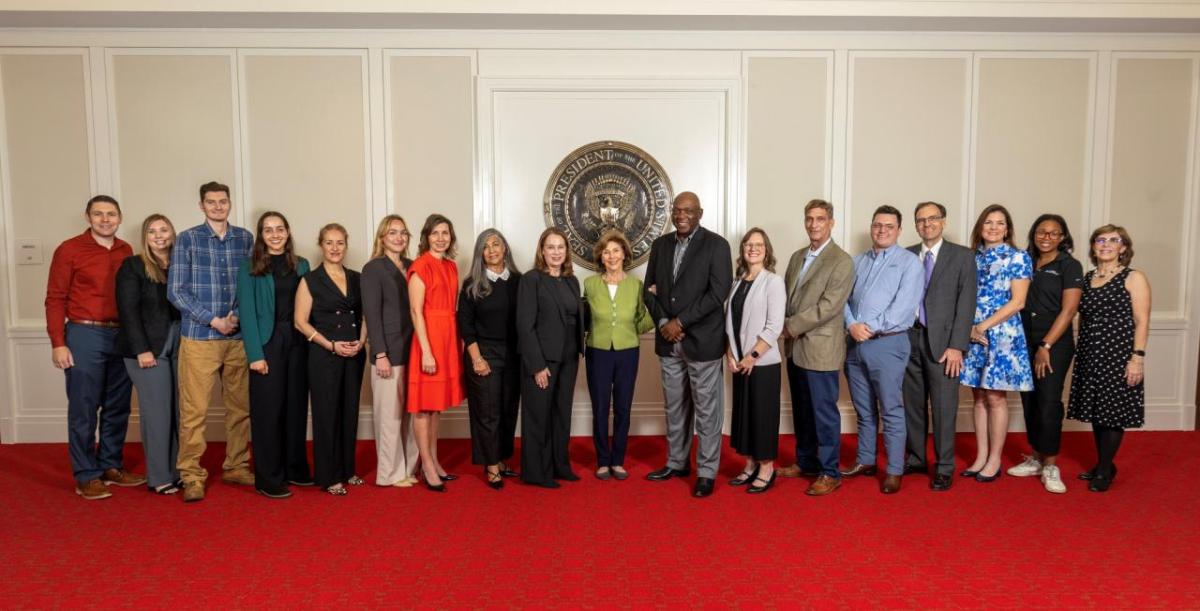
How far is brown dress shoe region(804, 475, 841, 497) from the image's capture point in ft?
13.0

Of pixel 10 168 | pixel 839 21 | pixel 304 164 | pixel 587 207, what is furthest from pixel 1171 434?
pixel 10 168

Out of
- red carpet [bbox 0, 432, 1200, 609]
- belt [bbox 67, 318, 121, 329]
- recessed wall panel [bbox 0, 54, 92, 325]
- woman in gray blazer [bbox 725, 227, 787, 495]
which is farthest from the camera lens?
recessed wall panel [bbox 0, 54, 92, 325]

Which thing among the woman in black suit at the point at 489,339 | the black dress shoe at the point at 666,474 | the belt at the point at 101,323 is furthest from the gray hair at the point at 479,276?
the belt at the point at 101,323

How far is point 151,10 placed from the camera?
4.79m

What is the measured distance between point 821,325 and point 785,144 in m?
1.98

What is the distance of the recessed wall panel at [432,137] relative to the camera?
5227mm

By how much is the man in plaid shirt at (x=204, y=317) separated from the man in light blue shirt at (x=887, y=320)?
12.1 ft

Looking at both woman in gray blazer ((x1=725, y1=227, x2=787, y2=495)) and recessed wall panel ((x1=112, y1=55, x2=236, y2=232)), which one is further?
recessed wall panel ((x1=112, y1=55, x2=236, y2=232))

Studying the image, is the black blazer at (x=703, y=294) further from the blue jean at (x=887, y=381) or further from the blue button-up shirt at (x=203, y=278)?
the blue button-up shirt at (x=203, y=278)

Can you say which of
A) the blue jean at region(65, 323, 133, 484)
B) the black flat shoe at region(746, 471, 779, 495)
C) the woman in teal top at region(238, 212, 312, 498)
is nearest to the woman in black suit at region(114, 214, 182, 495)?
the blue jean at region(65, 323, 133, 484)

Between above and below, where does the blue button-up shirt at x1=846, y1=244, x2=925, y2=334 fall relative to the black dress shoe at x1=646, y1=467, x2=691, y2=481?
above

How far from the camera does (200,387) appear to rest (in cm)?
399

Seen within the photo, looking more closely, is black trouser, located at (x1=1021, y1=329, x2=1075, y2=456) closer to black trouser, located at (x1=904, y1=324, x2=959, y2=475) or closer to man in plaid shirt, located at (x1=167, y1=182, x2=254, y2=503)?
black trouser, located at (x1=904, y1=324, x2=959, y2=475)

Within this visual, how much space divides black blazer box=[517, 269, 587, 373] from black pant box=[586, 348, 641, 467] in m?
0.28
